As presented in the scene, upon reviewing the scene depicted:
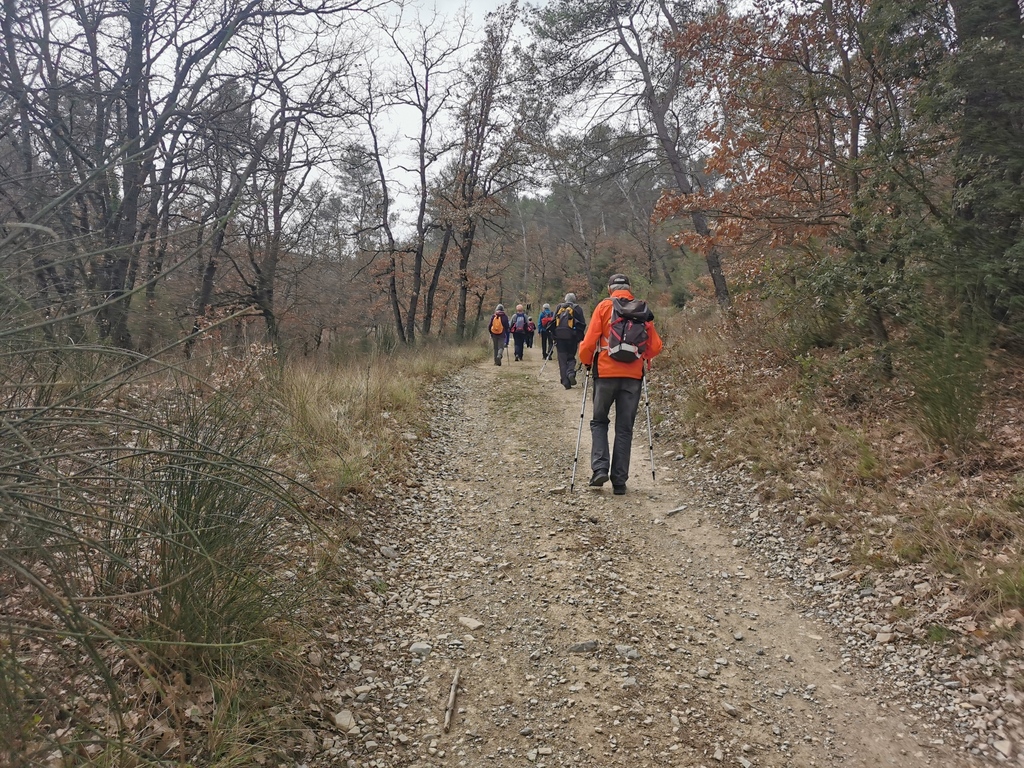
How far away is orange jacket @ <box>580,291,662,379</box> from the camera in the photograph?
218 inches

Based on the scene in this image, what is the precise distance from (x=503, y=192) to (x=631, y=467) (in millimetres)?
14474

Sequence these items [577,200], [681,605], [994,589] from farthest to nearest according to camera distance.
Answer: [577,200] → [681,605] → [994,589]

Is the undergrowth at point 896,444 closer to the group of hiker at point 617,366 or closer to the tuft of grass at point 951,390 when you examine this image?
the tuft of grass at point 951,390

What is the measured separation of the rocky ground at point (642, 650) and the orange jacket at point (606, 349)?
51.2 inches

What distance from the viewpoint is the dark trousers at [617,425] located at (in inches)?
217

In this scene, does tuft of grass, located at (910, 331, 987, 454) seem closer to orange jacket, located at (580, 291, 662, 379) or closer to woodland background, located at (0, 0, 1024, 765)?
woodland background, located at (0, 0, 1024, 765)

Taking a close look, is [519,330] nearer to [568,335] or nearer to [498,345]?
[498,345]

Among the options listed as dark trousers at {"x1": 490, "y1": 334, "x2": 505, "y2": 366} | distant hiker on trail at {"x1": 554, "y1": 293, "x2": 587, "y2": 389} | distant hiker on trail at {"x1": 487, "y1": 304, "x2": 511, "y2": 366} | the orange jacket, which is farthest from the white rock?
dark trousers at {"x1": 490, "y1": 334, "x2": 505, "y2": 366}

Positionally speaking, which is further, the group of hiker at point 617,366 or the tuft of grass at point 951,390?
the group of hiker at point 617,366

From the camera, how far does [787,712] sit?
274 centimetres

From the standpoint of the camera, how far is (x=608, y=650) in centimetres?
319

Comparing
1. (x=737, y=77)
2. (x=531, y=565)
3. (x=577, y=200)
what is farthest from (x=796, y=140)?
(x=577, y=200)

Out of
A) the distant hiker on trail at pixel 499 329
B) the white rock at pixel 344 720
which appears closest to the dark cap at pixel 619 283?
the white rock at pixel 344 720

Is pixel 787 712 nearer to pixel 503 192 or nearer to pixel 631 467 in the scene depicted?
pixel 631 467
